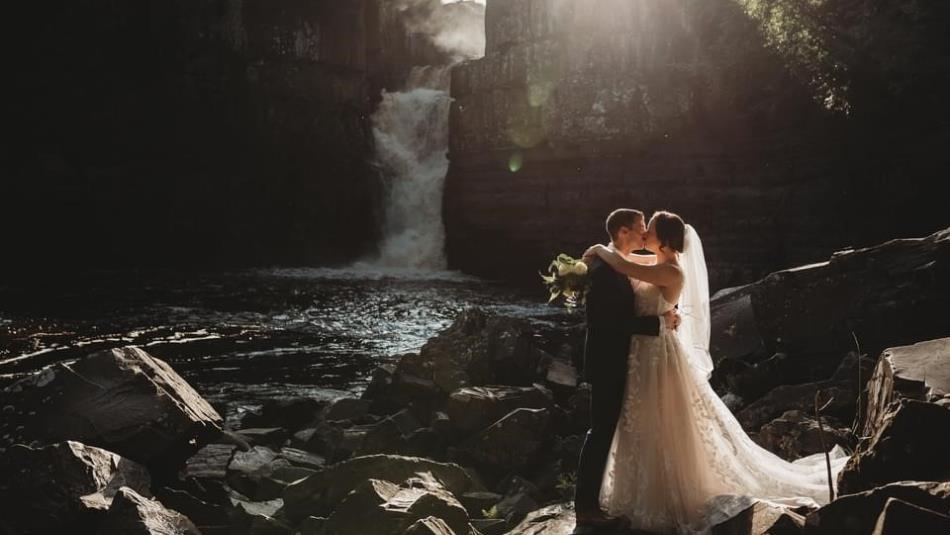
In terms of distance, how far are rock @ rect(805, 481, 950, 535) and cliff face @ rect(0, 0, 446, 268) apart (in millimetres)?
32952

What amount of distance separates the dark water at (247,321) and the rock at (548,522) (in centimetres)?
615

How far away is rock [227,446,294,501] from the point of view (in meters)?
7.37

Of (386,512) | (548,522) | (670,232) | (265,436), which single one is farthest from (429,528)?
(265,436)

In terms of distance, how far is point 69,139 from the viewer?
31891 millimetres

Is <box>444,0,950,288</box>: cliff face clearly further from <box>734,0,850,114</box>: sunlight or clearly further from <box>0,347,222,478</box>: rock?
<box>0,347,222,478</box>: rock

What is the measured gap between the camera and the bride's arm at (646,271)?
5477 millimetres

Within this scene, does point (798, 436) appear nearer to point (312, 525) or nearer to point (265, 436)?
point (312, 525)

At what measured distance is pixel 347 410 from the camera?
9977mm

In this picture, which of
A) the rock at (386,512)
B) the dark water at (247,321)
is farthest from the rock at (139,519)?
the dark water at (247,321)

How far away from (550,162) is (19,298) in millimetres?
19927

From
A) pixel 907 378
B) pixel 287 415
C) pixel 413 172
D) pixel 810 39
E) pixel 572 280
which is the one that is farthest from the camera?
pixel 413 172

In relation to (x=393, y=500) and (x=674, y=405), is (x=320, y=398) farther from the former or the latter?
(x=674, y=405)

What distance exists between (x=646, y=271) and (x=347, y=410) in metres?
5.60

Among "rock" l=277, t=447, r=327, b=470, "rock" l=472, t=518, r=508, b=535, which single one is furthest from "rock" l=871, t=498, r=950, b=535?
"rock" l=277, t=447, r=327, b=470
